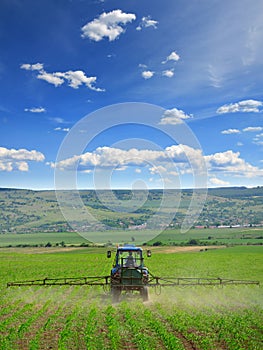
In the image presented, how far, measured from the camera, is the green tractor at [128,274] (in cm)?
2072

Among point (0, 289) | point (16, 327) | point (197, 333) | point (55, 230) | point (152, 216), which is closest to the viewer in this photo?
point (197, 333)

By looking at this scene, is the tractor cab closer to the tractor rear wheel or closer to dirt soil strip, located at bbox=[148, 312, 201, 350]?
the tractor rear wheel

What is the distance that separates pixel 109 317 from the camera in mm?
16438

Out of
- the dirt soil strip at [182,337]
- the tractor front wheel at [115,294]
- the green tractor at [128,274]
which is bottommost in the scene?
the tractor front wheel at [115,294]

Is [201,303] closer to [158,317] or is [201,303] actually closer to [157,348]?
[158,317]

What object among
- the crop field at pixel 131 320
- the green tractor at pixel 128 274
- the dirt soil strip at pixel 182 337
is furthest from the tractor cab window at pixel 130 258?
the dirt soil strip at pixel 182 337

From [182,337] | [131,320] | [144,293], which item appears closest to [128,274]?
[144,293]

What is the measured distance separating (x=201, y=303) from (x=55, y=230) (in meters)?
157

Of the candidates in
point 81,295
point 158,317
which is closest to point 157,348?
point 158,317

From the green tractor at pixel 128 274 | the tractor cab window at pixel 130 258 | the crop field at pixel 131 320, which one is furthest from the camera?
the tractor cab window at pixel 130 258

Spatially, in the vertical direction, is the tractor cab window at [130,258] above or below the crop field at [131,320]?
above

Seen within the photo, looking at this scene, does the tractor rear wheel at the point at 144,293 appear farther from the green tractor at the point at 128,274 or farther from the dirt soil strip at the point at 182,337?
the dirt soil strip at the point at 182,337

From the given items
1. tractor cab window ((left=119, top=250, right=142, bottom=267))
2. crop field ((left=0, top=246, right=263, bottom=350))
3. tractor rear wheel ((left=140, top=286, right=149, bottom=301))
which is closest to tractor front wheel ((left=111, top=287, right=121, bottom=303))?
crop field ((left=0, top=246, right=263, bottom=350))

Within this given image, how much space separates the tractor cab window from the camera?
21.6 m
